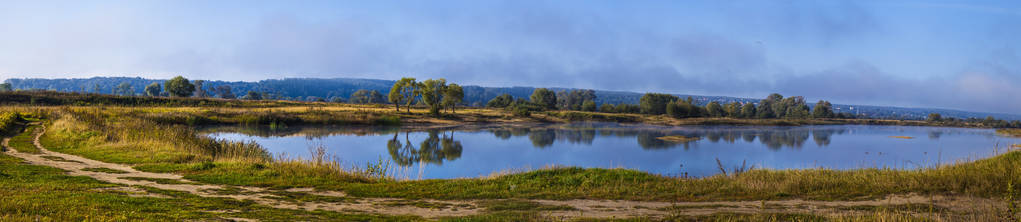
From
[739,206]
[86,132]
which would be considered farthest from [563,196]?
[86,132]

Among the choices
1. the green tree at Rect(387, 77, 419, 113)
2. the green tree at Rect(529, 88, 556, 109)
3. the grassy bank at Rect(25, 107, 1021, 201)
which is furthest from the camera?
the green tree at Rect(529, 88, 556, 109)

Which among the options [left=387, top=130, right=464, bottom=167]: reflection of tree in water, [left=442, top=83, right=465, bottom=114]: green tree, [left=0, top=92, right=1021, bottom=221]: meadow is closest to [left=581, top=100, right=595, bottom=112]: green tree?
[left=442, top=83, right=465, bottom=114]: green tree

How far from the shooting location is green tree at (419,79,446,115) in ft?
203

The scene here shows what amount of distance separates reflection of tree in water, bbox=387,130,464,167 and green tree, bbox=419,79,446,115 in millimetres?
23210

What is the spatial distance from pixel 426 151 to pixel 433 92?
33779 millimetres

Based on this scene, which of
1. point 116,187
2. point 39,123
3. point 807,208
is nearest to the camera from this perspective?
point 807,208

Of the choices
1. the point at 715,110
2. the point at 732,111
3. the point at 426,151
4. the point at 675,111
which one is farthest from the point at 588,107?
the point at 426,151

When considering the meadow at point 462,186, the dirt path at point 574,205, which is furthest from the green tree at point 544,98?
the dirt path at point 574,205

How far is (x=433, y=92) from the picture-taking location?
63125 mm

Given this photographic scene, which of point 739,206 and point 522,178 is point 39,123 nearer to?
point 522,178

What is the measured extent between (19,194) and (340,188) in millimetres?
5540

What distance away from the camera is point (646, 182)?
495 inches

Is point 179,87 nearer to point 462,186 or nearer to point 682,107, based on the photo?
point 682,107

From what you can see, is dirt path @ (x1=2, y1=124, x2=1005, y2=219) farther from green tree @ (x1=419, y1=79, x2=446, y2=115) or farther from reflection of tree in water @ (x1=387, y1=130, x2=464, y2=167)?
green tree @ (x1=419, y1=79, x2=446, y2=115)
